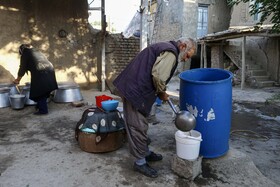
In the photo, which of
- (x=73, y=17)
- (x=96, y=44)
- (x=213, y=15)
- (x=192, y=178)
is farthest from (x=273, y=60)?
(x=192, y=178)

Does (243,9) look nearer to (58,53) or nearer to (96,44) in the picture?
(96,44)

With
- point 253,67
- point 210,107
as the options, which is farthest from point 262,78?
point 210,107

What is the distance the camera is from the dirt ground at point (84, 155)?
2.88m

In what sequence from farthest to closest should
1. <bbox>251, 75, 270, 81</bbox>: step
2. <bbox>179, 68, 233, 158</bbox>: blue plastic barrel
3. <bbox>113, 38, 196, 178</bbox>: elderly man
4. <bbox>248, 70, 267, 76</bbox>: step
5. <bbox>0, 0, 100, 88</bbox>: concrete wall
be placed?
1. <bbox>248, 70, 267, 76</bbox>: step
2. <bbox>251, 75, 270, 81</bbox>: step
3. <bbox>0, 0, 100, 88</bbox>: concrete wall
4. <bbox>179, 68, 233, 158</bbox>: blue plastic barrel
5. <bbox>113, 38, 196, 178</bbox>: elderly man

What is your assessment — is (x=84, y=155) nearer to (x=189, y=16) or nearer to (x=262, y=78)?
(x=262, y=78)

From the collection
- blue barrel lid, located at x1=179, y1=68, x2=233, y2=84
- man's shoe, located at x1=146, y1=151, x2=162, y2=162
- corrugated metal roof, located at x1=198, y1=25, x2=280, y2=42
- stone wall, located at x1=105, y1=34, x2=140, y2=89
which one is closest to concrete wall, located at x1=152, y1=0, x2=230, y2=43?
corrugated metal roof, located at x1=198, y1=25, x2=280, y2=42

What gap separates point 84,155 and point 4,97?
3569 millimetres

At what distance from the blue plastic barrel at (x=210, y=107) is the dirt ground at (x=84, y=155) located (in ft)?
0.84

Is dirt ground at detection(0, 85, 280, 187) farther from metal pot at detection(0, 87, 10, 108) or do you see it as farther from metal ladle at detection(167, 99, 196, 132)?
metal ladle at detection(167, 99, 196, 132)

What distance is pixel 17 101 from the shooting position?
5.77 metres

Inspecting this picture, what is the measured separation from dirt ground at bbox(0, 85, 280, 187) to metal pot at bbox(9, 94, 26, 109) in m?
0.13

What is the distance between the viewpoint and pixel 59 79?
7.86 m

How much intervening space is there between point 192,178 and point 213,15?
15.2 meters

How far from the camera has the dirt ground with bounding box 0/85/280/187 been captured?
9.44 feet
